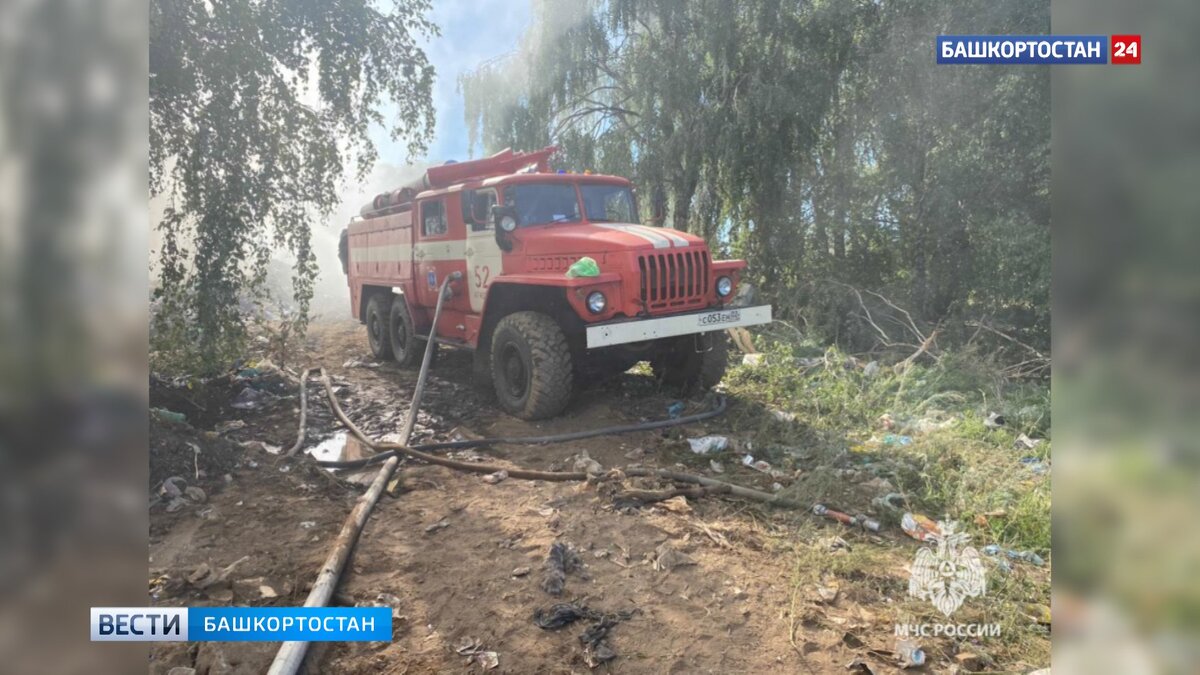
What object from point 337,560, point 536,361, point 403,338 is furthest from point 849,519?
point 403,338

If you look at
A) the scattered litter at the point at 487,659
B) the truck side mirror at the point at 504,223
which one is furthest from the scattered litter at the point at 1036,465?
the truck side mirror at the point at 504,223

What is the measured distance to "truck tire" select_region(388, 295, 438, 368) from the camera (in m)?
6.11

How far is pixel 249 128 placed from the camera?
328 cm

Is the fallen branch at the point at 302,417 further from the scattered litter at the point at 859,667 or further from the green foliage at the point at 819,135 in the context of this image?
the scattered litter at the point at 859,667

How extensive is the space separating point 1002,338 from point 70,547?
4.28m

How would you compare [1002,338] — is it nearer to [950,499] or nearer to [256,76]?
[950,499]

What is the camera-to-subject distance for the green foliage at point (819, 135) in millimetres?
2688

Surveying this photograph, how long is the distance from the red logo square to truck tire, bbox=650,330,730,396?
11.1 feet

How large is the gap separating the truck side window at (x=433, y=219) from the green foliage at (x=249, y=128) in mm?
1826

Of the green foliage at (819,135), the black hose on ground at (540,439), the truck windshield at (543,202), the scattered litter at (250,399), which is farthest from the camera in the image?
the truck windshield at (543,202)

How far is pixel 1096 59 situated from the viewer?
1.59m

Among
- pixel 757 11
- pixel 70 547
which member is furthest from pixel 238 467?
pixel 757 11

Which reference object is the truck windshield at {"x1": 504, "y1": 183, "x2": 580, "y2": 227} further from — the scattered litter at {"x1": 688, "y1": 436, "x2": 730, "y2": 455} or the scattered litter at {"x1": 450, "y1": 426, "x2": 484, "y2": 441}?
the scattered litter at {"x1": 688, "y1": 436, "x2": 730, "y2": 455}

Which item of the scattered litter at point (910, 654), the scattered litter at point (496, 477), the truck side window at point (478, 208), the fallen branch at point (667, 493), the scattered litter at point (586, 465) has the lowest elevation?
the scattered litter at point (910, 654)
